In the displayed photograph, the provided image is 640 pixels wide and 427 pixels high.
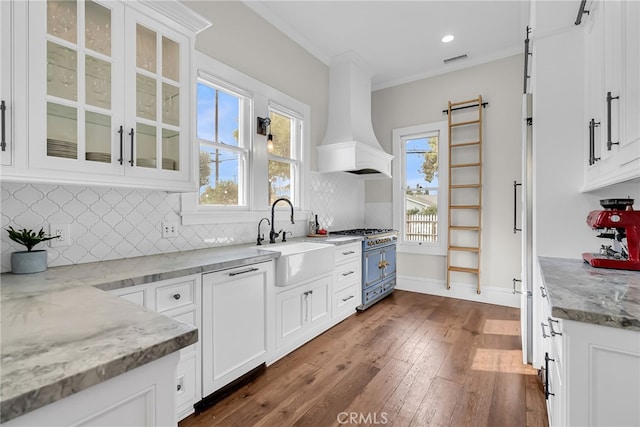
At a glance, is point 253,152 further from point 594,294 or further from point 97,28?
point 594,294

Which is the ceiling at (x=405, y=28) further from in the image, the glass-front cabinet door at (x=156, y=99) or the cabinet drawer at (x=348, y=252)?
the cabinet drawer at (x=348, y=252)

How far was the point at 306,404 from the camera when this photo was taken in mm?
1909

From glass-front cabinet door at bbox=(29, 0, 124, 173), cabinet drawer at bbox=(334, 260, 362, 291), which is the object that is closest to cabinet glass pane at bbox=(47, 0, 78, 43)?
glass-front cabinet door at bbox=(29, 0, 124, 173)

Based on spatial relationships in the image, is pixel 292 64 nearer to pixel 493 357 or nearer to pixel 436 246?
pixel 436 246

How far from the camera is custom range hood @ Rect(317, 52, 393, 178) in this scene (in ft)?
12.3

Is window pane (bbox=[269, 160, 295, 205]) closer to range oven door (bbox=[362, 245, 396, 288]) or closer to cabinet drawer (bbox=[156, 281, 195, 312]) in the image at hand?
range oven door (bbox=[362, 245, 396, 288])

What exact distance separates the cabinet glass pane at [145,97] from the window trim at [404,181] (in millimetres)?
3480

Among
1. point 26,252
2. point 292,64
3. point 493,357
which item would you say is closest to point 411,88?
point 292,64

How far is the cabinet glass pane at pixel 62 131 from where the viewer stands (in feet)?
4.75

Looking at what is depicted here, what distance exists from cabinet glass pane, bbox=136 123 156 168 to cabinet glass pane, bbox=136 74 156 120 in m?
0.08

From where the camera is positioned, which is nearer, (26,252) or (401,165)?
(26,252)

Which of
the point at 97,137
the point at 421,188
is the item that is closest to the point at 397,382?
the point at 97,137

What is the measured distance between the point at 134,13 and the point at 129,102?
0.53 metres

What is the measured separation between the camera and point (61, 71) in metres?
1.48
